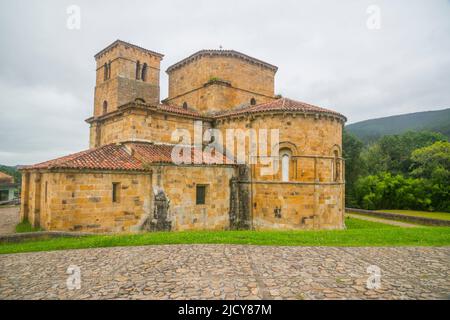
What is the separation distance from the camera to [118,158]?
47.1 feet

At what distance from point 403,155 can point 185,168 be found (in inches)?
1706

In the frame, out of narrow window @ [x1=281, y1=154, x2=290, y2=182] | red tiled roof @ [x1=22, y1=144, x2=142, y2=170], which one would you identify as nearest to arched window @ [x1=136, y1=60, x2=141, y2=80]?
red tiled roof @ [x1=22, y1=144, x2=142, y2=170]

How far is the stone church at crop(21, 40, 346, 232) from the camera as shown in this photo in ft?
41.5

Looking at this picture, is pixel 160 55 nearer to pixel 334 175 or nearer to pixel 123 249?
pixel 334 175

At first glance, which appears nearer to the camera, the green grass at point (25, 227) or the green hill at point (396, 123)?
the green grass at point (25, 227)

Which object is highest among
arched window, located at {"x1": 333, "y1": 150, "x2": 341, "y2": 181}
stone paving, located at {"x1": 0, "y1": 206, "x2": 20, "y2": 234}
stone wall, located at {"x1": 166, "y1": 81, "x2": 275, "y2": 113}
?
stone wall, located at {"x1": 166, "y1": 81, "x2": 275, "y2": 113}

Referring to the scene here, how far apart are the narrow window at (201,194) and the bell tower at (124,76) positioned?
374 inches

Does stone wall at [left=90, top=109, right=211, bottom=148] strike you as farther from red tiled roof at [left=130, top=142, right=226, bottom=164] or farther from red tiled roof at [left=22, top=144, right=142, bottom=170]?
red tiled roof at [left=22, top=144, right=142, bottom=170]

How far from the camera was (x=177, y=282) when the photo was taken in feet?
18.9

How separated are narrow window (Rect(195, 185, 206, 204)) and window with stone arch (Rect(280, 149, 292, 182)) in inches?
181

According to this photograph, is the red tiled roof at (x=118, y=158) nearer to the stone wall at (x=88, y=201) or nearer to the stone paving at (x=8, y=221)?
the stone wall at (x=88, y=201)

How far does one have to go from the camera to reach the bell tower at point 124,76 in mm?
20766

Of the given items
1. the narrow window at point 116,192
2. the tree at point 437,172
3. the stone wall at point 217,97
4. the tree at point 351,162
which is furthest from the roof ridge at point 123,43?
the tree at point 437,172
